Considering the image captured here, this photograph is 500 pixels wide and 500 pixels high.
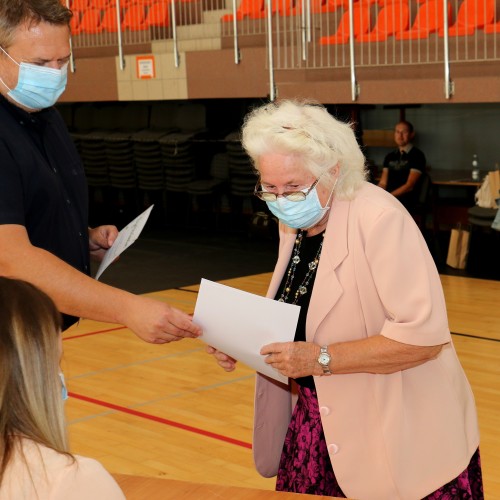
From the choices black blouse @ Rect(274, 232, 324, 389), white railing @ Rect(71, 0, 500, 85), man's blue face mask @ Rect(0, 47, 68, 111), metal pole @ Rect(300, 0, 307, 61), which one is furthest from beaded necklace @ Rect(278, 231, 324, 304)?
metal pole @ Rect(300, 0, 307, 61)

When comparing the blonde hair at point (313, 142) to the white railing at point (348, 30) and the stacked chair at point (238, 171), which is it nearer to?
the white railing at point (348, 30)

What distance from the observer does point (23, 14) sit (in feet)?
7.61

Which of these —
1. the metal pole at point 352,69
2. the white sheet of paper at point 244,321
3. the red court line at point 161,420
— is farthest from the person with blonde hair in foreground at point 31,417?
the metal pole at point 352,69

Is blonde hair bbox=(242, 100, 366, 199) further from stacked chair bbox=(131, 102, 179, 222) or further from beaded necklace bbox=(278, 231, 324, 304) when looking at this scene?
stacked chair bbox=(131, 102, 179, 222)

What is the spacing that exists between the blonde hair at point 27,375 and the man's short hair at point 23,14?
1.14 m

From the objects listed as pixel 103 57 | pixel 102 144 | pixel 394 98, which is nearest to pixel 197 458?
pixel 394 98

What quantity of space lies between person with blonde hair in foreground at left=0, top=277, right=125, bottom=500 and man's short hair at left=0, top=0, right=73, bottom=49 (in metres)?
1.15

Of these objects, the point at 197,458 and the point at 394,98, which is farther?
the point at 394,98

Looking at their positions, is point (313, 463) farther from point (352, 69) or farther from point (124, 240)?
point (352, 69)

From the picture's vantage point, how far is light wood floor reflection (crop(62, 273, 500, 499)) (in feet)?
14.5

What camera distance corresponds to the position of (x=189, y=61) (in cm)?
1066

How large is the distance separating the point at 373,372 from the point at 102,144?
1248 centimetres

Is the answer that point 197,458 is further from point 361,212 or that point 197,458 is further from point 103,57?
point 103,57

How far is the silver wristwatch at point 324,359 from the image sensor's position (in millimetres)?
2303
